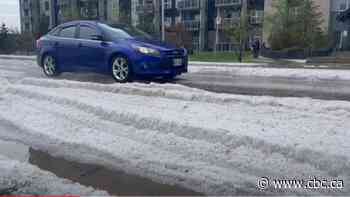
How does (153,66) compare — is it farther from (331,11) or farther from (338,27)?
(331,11)

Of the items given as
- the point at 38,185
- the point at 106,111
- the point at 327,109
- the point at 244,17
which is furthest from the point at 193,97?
the point at 244,17

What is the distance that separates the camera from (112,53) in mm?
8875

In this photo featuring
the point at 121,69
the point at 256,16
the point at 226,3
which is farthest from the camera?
the point at 226,3

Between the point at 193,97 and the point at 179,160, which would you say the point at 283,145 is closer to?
the point at 179,160

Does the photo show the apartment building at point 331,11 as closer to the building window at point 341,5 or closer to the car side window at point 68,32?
the building window at point 341,5

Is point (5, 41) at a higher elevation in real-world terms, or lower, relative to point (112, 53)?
higher

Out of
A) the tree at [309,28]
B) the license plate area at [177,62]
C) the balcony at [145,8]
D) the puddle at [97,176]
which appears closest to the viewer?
the puddle at [97,176]

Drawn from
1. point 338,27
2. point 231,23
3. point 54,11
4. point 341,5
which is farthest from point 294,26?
point 54,11

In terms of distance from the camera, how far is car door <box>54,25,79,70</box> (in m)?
9.76

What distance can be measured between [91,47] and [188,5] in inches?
1975

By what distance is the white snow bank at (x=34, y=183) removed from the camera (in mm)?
3135

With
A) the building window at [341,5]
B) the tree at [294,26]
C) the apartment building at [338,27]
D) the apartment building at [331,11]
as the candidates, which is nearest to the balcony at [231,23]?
the tree at [294,26]

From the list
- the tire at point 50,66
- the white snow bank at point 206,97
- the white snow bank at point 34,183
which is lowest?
the white snow bank at point 34,183

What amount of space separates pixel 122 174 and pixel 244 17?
30.5m
